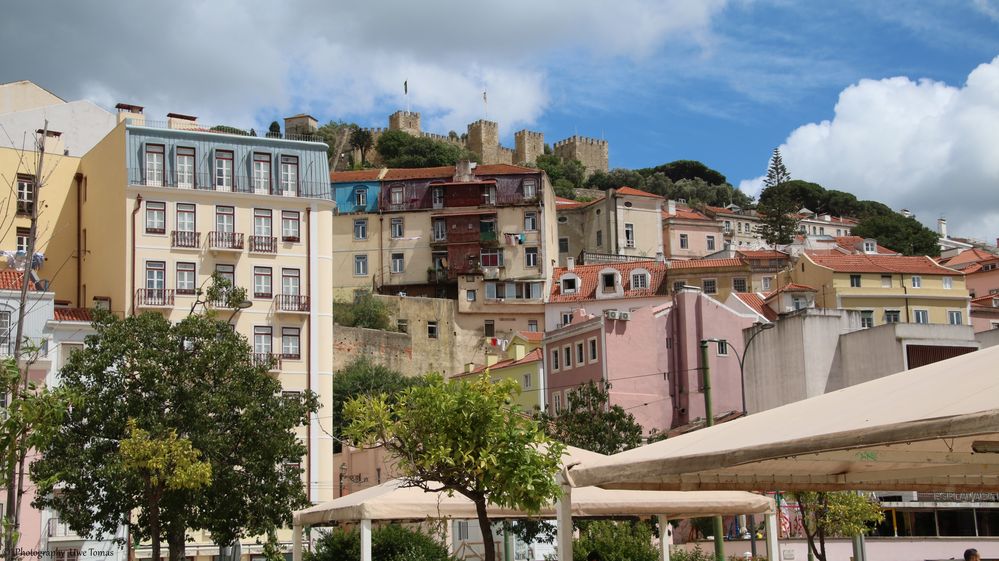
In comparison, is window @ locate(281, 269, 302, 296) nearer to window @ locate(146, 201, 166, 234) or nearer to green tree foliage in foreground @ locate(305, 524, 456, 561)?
window @ locate(146, 201, 166, 234)

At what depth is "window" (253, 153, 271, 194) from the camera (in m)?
44.6

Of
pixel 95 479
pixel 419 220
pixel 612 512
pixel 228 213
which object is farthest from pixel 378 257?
pixel 612 512

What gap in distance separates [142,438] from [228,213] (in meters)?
23.5

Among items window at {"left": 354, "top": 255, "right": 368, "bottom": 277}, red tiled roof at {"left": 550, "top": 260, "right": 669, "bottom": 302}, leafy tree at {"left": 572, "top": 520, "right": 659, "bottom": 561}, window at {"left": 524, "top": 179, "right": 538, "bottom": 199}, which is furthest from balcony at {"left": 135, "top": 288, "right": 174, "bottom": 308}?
window at {"left": 524, "top": 179, "right": 538, "bottom": 199}

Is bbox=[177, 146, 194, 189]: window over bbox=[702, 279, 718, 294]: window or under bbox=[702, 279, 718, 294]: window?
over

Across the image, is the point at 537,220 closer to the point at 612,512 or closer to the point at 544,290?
the point at 544,290

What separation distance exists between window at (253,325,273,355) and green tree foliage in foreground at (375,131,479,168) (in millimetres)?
68572

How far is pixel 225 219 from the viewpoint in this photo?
144 ft

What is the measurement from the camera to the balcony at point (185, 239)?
141 ft

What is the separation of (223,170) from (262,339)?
6.53m

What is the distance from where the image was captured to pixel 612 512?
47.7ft

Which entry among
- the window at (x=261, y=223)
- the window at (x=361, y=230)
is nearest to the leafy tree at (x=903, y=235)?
the window at (x=361, y=230)

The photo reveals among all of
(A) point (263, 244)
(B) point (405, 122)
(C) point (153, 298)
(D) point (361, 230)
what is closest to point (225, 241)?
(A) point (263, 244)

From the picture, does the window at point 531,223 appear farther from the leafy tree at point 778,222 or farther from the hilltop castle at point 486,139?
the hilltop castle at point 486,139
